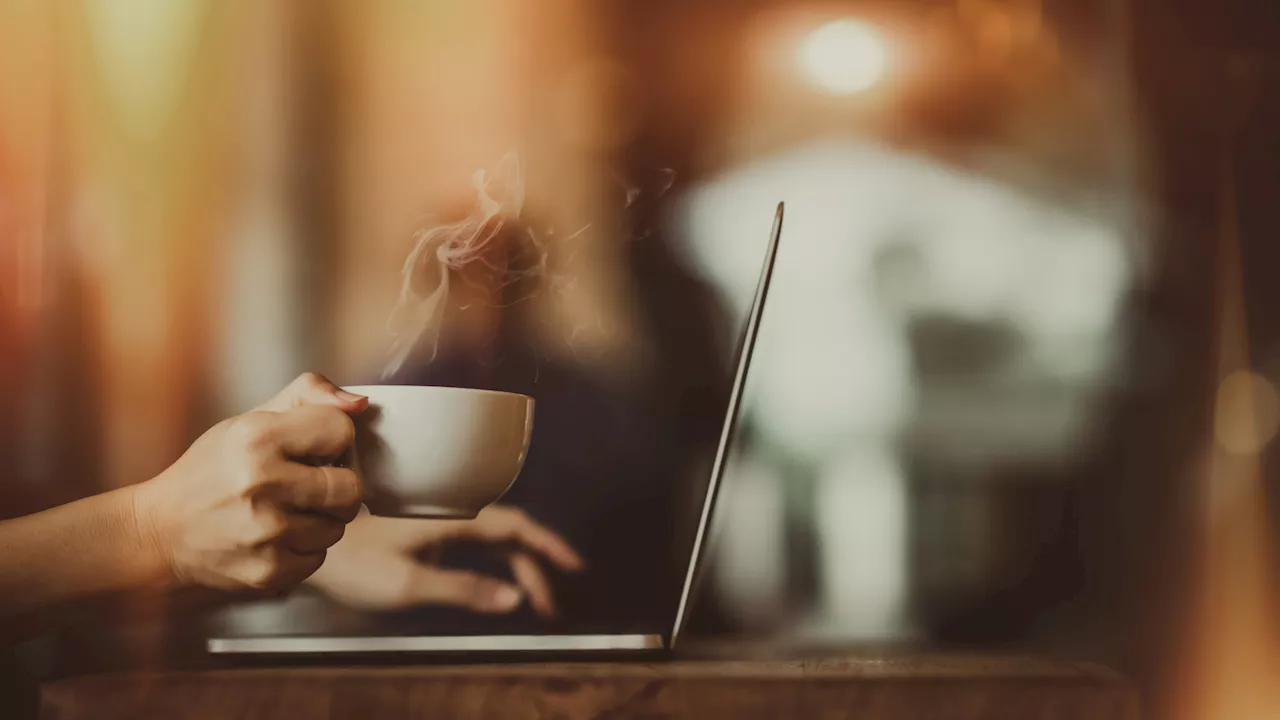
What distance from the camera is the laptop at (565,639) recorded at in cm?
68

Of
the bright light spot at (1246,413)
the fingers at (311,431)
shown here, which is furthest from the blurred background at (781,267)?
the fingers at (311,431)

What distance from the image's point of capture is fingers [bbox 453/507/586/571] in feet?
2.56

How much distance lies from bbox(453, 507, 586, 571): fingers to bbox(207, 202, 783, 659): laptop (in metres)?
0.06

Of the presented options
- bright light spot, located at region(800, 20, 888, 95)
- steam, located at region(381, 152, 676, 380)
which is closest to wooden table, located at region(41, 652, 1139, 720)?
steam, located at region(381, 152, 676, 380)

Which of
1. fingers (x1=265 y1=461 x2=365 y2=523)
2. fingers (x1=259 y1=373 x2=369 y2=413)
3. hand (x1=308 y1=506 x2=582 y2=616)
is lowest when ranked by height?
hand (x1=308 y1=506 x2=582 y2=616)

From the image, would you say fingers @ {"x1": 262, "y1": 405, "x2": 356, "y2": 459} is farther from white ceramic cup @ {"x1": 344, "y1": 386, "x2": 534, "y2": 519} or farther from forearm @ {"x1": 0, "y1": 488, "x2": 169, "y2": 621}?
forearm @ {"x1": 0, "y1": 488, "x2": 169, "y2": 621}

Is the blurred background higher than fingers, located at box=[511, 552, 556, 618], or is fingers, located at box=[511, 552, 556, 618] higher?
the blurred background

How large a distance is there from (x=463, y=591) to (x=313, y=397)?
21 cm

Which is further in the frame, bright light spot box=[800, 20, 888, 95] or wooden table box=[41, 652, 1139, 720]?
bright light spot box=[800, 20, 888, 95]

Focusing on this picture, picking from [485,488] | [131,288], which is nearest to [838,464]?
[485,488]

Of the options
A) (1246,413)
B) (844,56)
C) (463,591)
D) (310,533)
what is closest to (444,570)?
(463,591)

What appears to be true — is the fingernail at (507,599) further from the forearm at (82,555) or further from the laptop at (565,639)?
the forearm at (82,555)

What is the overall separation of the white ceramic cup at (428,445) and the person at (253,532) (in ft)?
0.04

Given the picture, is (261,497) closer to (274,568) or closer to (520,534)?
(274,568)
